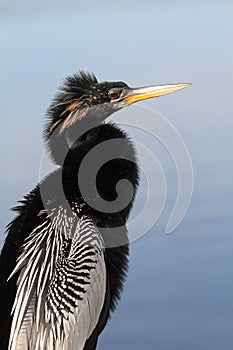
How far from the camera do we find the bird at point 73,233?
3861 mm

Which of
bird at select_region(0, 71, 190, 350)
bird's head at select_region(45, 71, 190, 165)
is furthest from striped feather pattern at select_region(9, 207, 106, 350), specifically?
bird's head at select_region(45, 71, 190, 165)

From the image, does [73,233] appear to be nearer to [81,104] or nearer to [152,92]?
[81,104]

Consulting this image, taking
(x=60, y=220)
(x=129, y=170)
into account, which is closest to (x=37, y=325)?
(x=60, y=220)

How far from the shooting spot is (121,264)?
4.08m

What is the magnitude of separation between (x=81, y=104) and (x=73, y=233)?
45 centimetres

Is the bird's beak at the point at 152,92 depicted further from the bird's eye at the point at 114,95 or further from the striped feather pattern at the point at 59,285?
the striped feather pattern at the point at 59,285

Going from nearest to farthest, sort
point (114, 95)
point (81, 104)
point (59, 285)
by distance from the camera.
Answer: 1. point (59, 285)
2. point (81, 104)
3. point (114, 95)

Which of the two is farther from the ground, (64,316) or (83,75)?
(83,75)

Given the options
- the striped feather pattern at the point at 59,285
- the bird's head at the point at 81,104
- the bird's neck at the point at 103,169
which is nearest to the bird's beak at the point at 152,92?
the bird's head at the point at 81,104

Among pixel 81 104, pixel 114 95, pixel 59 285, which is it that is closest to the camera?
pixel 59 285

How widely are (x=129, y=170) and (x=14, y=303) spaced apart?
64cm

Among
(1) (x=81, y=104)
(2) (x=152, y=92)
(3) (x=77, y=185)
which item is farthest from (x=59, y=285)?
(2) (x=152, y=92)

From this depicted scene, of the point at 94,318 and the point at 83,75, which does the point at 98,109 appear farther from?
the point at 94,318

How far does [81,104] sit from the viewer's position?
4.04 meters
